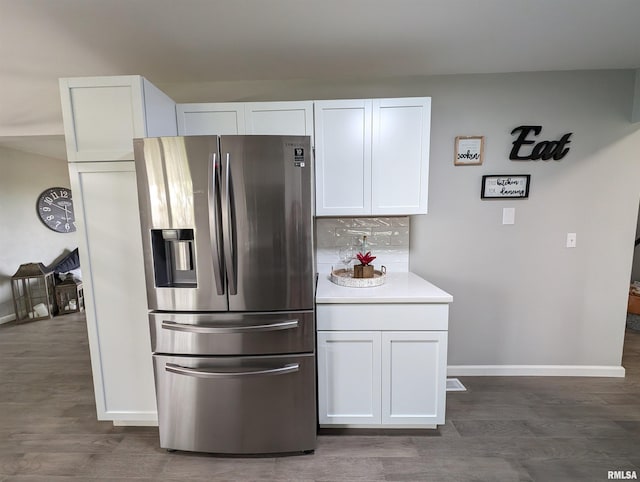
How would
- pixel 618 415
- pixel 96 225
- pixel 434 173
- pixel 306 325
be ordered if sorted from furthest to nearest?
pixel 434 173 → pixel 618 415 → pixel 96 225 → pixel 306 325

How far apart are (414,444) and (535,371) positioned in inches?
58.9

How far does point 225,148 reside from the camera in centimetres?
143

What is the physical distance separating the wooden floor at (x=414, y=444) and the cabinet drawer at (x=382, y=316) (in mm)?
745

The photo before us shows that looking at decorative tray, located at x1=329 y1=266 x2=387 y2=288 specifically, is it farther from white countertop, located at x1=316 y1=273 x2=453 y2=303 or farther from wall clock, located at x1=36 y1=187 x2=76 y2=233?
wall clock, located at x1=36 y1=187 x2=76 y2=233

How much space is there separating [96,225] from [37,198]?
3.81 metres

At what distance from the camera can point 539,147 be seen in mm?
2238

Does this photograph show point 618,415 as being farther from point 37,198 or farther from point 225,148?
point 37,198

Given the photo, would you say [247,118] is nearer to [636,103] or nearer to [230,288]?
[230,288]

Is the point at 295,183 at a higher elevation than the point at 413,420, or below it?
higher

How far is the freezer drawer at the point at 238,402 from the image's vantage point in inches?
61.1

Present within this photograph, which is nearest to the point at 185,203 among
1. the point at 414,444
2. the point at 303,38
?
the point at 303,38

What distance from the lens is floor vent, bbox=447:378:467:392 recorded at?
223 cm

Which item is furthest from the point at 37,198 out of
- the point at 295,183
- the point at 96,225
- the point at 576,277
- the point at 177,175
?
the point at 576,277

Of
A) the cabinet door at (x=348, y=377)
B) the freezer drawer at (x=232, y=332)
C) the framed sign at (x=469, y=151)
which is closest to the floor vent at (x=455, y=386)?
the cabinet door at (x=348, y=377)
